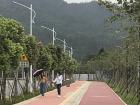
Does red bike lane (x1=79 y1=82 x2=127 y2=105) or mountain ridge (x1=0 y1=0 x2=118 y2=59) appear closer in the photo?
red bike lane (x1=79 y1=82 x2=127 y2=105)

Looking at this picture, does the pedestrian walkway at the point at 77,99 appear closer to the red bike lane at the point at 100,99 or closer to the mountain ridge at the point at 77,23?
the red bike lane at the point at 100,99

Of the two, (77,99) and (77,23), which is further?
(77,23)

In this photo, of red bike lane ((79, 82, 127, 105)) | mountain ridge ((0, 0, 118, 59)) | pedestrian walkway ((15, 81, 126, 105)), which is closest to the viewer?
pedestrian walkway ((15, 81, 126, 105))

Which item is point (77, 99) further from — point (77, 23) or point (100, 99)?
point (77, 23)

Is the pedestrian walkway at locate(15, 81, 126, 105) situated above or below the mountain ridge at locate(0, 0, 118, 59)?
below

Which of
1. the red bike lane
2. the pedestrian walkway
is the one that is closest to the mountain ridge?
the red bike lane

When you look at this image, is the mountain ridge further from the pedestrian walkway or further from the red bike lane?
the pedestrian walkway

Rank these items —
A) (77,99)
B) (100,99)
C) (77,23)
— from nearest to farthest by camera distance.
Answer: (77,99)
(100,99)
(77,23)

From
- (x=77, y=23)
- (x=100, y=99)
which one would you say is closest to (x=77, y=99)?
(x=100, y=99)

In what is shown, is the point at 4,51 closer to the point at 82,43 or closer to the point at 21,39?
the point at 21,39

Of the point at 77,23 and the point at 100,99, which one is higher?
the point at 77,23

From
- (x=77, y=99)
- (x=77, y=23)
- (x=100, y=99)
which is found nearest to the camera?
(x=77, y=99)

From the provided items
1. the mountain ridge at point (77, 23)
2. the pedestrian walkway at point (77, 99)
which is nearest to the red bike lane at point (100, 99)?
the pedestrian walkway at point (77, 99)

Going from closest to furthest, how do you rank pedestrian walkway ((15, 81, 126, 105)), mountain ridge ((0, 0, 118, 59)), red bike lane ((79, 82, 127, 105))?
pedestrian walkway ((15, 81, 126, 105))
red bike lane ((79, 82, 127, 105))
mountain ridge ((0, 0, 118, 59))
